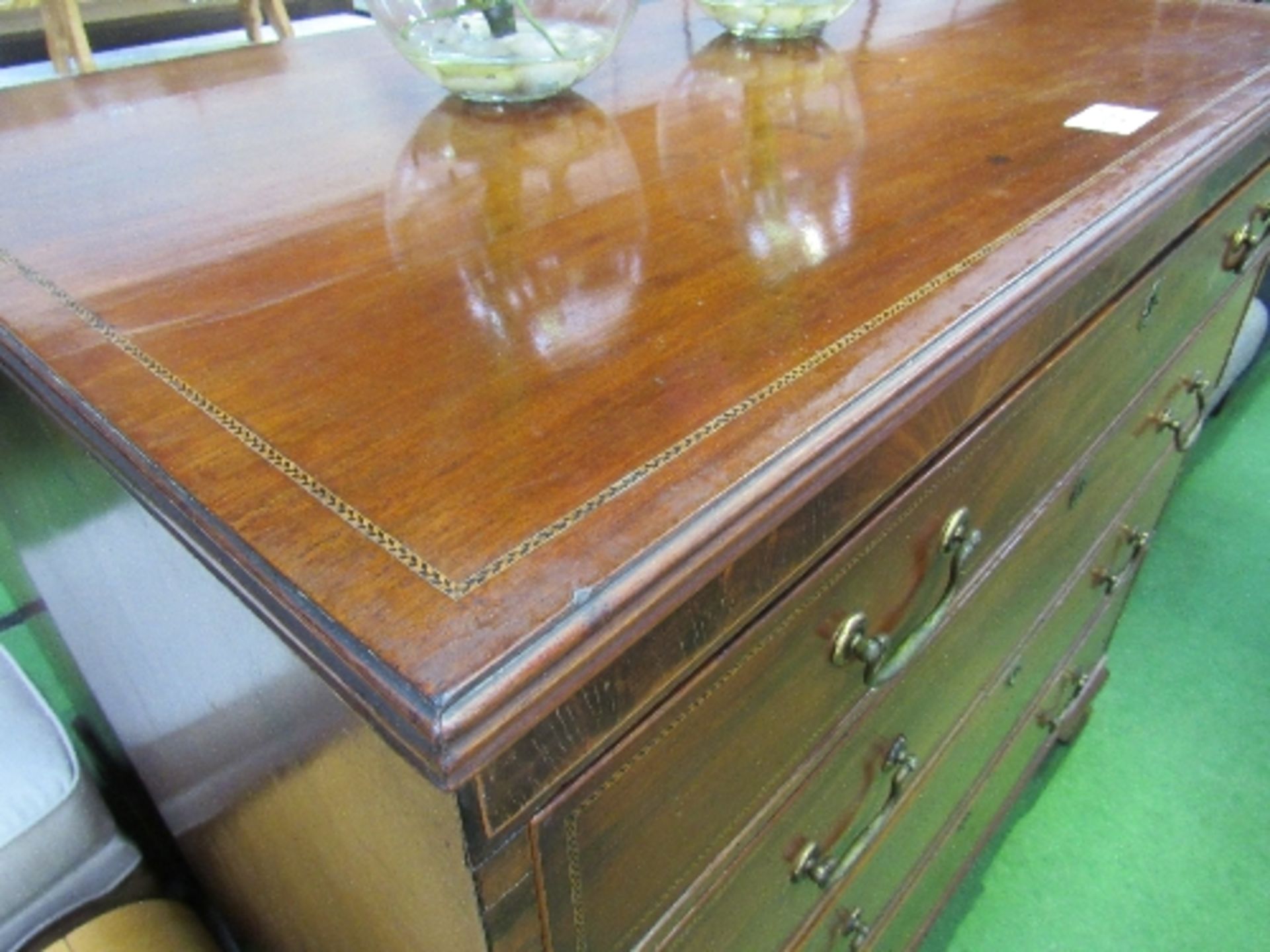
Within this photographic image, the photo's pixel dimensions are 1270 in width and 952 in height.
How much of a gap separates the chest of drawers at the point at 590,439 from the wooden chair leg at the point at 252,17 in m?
1.15

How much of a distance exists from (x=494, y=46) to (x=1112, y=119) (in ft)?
1.50


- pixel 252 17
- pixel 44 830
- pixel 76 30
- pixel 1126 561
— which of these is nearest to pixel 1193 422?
pixel 1126 561

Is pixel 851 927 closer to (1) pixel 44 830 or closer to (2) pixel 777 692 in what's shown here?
(2) pixel 777 692

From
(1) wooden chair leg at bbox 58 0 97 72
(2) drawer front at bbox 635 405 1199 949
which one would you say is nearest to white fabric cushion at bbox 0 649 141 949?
(2) drawer front at bbox 635 405 1199 949

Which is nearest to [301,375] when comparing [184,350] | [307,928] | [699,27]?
[184,350]

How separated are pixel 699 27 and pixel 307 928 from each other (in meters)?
0.86

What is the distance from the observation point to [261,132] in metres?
0.71

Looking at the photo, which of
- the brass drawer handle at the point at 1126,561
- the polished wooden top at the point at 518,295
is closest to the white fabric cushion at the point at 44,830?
the polished wooden top at the point at 518,295

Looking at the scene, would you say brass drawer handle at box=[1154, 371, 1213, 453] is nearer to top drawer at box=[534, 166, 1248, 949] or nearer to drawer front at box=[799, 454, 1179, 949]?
drawer front at box=[799, 454, 1179, 949]

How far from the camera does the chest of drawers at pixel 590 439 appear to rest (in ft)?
1.12

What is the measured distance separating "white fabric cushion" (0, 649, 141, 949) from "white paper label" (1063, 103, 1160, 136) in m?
0.93

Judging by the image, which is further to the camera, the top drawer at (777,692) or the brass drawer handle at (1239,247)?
the brass drawer handle at (1239,247)

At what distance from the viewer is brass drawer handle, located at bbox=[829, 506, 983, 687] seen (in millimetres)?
490

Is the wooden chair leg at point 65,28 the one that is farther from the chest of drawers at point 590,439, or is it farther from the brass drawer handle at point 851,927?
the brass drawer handle at point 851,927
